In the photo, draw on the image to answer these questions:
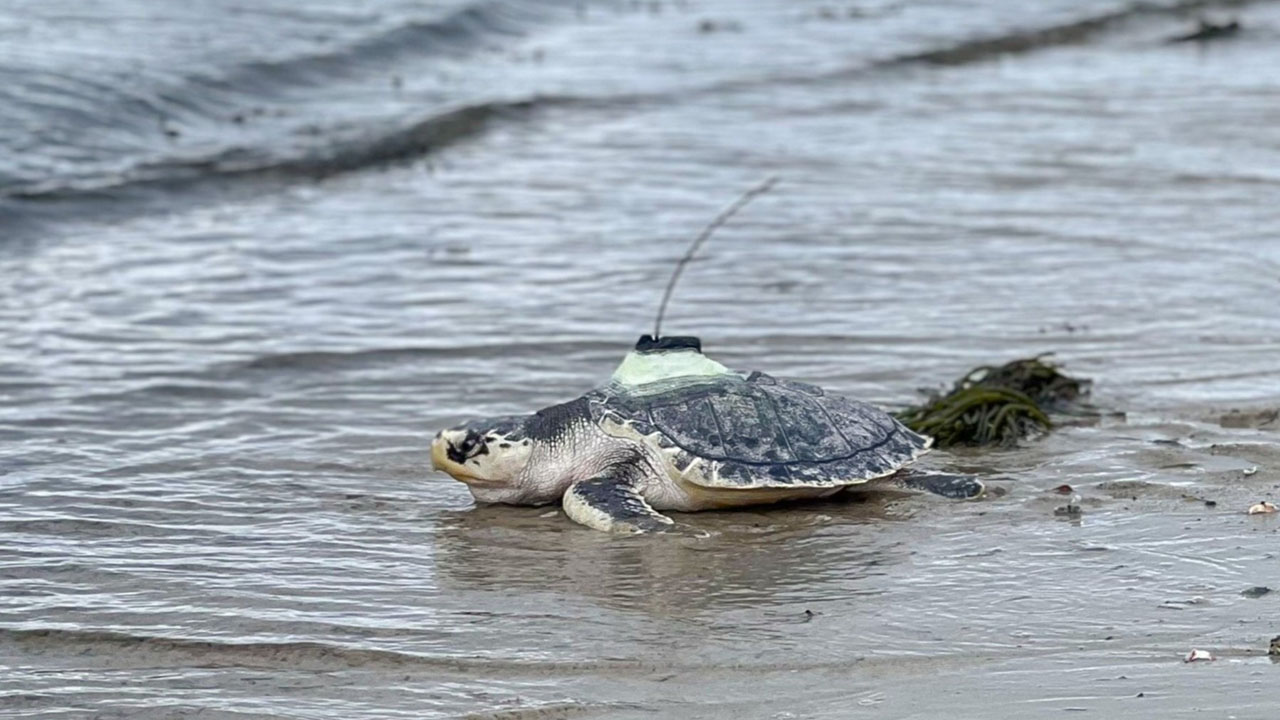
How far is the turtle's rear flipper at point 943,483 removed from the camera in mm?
5285

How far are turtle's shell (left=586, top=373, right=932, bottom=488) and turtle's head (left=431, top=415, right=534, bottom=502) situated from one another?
10.1 inches

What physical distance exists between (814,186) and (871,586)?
6.59 metres

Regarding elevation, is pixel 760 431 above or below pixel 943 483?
above

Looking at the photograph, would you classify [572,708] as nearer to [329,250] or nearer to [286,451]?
[286,451]

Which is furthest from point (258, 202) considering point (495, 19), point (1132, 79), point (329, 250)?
point (495, 19)

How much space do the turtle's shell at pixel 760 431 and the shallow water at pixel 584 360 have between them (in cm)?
16

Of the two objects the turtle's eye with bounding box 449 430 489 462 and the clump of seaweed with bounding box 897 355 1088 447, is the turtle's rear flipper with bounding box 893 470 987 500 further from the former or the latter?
the turtle's eye with bounding box 449 430 489 462

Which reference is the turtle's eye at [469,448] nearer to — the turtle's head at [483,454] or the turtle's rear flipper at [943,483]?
the turtle's head at [483,454]

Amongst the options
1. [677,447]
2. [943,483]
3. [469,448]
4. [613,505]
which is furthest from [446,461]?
[943,483]

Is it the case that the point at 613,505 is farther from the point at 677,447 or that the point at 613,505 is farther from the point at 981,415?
the point at 981,415

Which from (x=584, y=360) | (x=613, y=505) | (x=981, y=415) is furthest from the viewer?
(x=584, y=360)

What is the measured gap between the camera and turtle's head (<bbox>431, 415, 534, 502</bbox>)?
5297mm

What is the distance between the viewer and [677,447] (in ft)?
16.8

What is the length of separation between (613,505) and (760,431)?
0.47 meters
